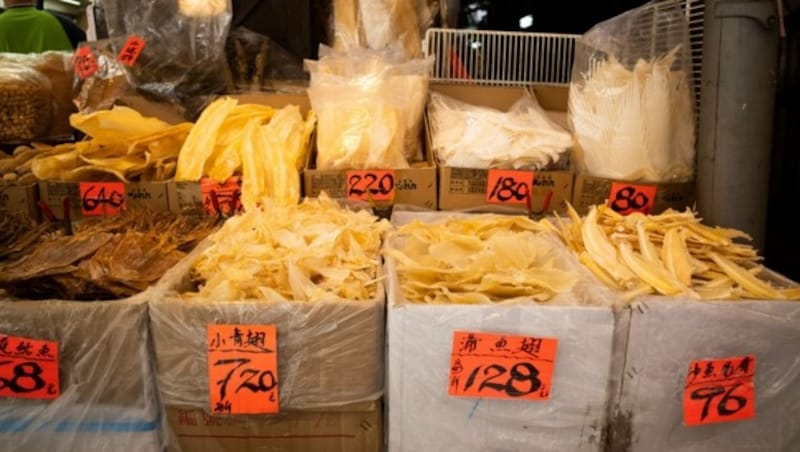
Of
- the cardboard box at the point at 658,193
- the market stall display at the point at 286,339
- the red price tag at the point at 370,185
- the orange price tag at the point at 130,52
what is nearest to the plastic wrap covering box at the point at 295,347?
the market stall display at the point at 286,339

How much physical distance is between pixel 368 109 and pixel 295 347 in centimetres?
92

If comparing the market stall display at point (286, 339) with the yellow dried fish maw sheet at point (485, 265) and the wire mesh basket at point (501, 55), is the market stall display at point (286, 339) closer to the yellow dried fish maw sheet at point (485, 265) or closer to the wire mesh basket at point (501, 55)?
the yellow dried fish maw sheet at point (485, 265)

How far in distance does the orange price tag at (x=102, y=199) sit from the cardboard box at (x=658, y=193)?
1.38 m

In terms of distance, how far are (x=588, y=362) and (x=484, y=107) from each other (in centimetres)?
120

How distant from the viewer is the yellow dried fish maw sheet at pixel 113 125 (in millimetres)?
1724

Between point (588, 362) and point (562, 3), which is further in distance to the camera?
point (562, 3)

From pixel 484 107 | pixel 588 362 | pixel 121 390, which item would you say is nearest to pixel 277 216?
pixel 121 390

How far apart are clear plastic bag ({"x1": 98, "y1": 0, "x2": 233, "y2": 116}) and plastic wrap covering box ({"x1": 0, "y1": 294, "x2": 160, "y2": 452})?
1.22 m

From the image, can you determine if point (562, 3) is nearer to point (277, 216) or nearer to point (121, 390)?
point (277, 216)

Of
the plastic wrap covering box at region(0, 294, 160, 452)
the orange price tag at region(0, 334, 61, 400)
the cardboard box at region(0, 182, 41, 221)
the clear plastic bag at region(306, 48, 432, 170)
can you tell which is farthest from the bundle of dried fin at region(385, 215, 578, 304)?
the cardboard box at region(0, 182, 41, 221)

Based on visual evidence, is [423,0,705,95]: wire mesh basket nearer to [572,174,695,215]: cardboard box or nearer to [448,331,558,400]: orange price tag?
[572,174,695,215]: cardboard box

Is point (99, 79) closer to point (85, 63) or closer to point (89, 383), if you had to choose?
point (85, 63)

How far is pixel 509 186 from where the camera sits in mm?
1600

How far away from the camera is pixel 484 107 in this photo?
1980mm
